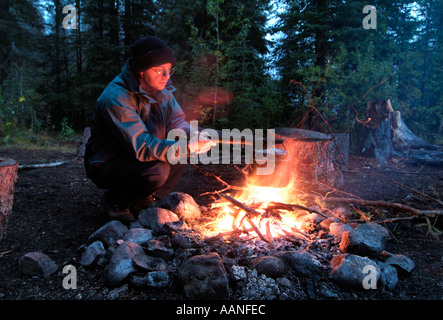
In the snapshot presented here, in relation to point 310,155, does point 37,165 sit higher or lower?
lower

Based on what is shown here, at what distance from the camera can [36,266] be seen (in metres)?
1.75

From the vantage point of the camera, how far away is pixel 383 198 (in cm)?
364

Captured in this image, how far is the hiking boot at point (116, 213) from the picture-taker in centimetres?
266

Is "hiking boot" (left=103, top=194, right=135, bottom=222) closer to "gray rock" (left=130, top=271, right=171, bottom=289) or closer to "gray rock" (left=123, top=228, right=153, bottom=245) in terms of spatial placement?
"gray rock" (left=123, top=228, right=153, bottom=245)

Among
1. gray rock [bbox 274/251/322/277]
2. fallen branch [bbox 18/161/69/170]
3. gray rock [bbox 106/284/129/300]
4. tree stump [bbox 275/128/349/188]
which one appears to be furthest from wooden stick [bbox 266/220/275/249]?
fallen branch [bbox 18/161/69/170]

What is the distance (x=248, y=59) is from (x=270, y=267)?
6603 millimetres

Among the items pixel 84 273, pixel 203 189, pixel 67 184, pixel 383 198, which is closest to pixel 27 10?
pixel 67 184

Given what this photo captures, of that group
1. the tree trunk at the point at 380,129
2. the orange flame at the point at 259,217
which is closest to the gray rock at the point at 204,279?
the orange flame at the point at 259,217

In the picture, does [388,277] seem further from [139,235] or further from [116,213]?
[116,213]

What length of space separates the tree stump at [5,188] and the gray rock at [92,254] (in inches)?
30.3

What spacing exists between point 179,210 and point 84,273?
1.03 m

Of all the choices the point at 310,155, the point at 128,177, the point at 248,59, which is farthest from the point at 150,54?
the point at 248,59

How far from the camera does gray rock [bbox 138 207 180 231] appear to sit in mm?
2430
